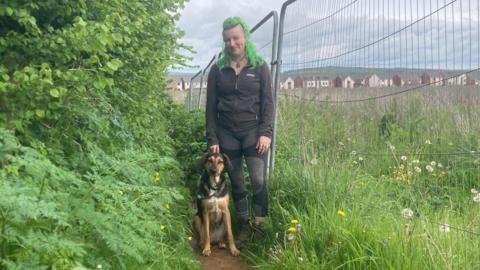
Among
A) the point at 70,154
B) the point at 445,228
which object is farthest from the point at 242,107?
the point at 445,228

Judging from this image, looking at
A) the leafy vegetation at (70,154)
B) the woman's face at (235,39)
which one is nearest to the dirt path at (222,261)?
the leafy vegetation at (70,154)

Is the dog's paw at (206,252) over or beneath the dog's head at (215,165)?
beneath

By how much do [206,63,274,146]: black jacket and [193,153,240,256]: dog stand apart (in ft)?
→ 1.58

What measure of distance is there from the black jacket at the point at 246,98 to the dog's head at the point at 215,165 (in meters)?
0.31

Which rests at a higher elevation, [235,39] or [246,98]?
[235,39]

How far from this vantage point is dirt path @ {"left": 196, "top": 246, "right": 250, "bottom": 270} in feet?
14.6

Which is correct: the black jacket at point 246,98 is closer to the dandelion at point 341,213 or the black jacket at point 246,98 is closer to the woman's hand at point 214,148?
the woman's hand at point 214,148

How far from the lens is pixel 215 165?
461cm

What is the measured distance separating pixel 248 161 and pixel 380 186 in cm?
127

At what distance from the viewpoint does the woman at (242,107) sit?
441 cm

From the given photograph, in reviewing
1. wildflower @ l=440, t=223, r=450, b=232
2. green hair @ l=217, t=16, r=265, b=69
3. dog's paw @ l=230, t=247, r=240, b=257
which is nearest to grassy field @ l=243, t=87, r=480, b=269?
wildflower @ l=440, t=223, r=450, b=232

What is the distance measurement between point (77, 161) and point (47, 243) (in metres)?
1.31

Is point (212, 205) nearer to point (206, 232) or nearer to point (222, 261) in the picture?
point (206, 232)

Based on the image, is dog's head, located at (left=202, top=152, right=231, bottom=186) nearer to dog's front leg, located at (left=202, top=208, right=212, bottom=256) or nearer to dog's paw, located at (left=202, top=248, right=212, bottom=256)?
dog's front leg, located at (left=202, top=208, right=212, bottom=256)
